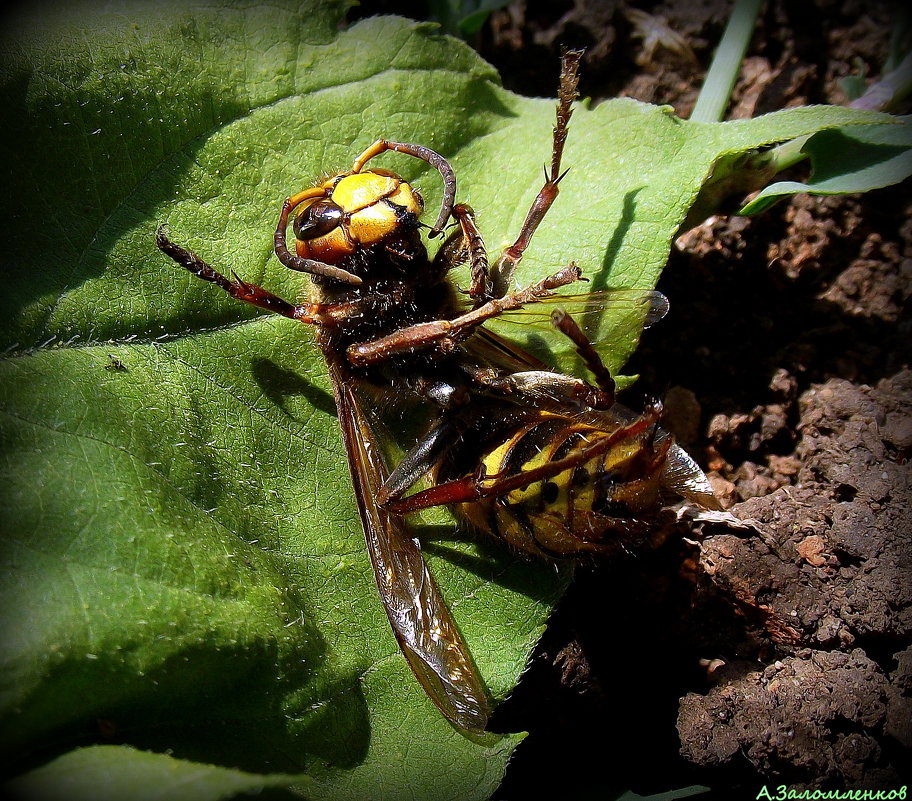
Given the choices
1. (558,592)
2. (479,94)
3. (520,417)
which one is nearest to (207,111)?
(479,94)

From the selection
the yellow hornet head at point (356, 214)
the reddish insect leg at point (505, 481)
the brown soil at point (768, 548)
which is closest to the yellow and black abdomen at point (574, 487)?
the reddish insect leg at point (505, 481)

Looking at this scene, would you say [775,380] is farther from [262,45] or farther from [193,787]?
[193,787]

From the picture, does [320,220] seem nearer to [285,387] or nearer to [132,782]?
[285,387]

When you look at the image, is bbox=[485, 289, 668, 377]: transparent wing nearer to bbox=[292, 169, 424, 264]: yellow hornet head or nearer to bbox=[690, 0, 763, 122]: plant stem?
bbox=[292, 169, 424, 264]: yellow hornet head

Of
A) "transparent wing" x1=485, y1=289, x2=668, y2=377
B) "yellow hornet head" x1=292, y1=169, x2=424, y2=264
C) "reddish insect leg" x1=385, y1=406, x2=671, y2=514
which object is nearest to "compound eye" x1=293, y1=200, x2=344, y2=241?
"yellow hornet head" x1=292, y1=169, x2=424, y2=264

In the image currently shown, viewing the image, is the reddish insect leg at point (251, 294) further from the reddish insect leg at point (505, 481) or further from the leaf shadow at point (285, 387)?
the reddish insect leg at point (505, 481)

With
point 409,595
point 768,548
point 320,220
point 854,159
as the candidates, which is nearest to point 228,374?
point 320,220

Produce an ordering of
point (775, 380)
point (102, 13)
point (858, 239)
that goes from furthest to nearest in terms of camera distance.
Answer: point (858, 239), point (775, 380), point (102, 13)
